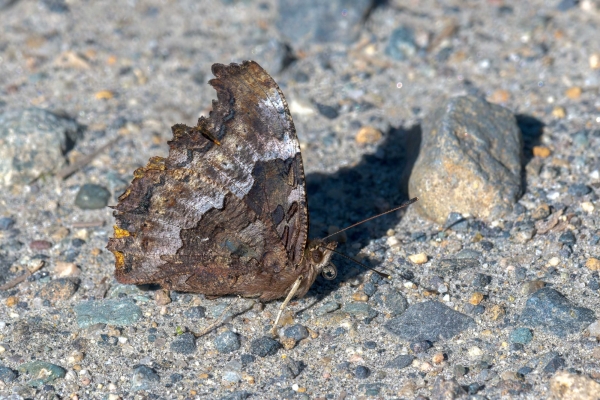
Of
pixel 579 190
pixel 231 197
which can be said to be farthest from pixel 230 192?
pixel 579 190

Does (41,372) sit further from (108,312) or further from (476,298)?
(476,298)

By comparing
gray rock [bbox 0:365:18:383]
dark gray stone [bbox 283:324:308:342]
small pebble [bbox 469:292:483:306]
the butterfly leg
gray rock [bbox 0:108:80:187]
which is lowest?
small pebble [bbox 469:292:483:306]

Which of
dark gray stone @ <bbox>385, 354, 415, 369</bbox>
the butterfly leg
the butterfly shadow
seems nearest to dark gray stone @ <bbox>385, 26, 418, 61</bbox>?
the butterfly shadow

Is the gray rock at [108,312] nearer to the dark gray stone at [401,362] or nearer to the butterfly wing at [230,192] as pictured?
the butterfly wing at [230,192]

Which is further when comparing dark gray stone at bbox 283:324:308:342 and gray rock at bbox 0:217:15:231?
gray rock at bbox 0:217:15:231

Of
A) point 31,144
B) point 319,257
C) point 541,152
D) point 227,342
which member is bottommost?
point 227,342

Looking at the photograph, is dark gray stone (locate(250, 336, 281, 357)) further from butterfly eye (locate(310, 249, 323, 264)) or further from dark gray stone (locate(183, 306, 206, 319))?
butterfly eye (locate(310, 249, 323, 264))
